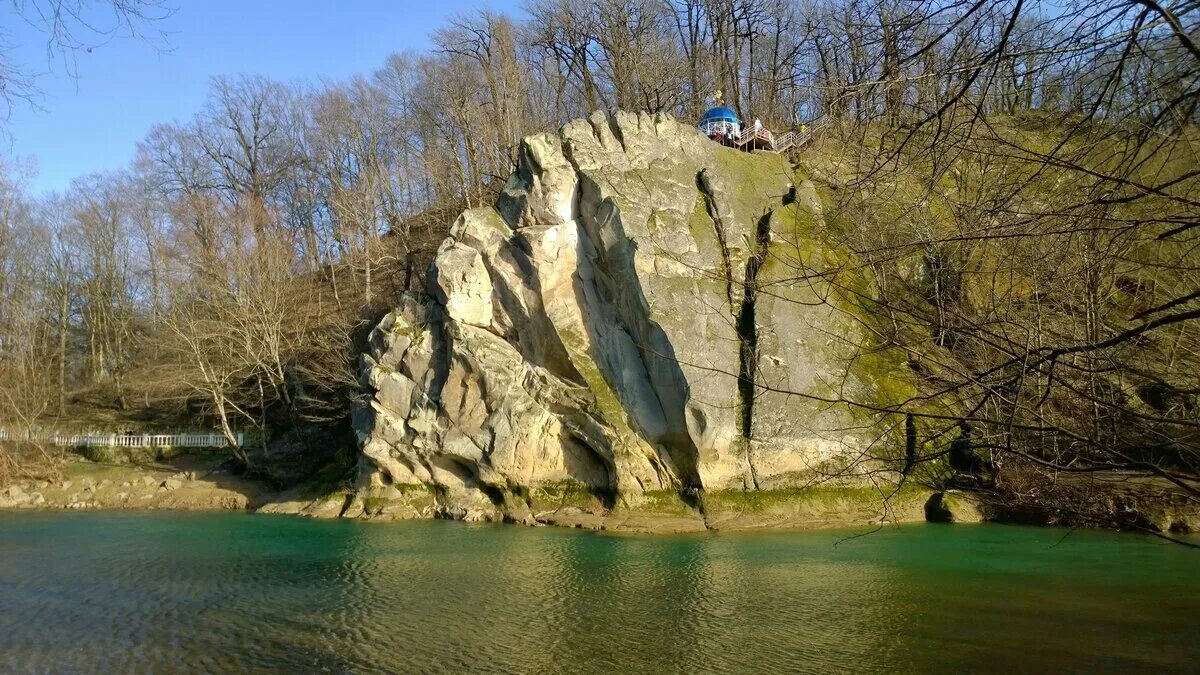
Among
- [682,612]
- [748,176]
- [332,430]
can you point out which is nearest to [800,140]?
[682,612]

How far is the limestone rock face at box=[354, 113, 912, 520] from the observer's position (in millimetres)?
19523

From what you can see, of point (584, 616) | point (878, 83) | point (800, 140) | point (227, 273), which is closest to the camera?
point (878, 83)

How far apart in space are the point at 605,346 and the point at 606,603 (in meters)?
10.5

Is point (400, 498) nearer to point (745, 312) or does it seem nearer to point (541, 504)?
point (541, 504)

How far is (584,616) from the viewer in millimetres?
10695

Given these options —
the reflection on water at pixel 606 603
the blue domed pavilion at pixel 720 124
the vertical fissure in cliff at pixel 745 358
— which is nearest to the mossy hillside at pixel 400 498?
the reflection on water at pixel 606 603

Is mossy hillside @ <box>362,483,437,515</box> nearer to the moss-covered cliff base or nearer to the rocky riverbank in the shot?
the moss-covered cliff base

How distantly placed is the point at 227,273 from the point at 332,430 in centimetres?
646

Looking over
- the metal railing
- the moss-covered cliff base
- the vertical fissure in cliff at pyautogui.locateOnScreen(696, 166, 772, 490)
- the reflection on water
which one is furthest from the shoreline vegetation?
the reflection on water

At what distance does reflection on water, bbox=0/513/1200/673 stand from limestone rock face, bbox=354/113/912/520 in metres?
3.22

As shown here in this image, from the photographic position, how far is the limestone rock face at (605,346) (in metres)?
19.5

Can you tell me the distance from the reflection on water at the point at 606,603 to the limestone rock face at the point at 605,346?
3.22 meters

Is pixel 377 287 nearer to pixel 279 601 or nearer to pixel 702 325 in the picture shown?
pixel 702 325

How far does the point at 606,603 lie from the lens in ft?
37.2
